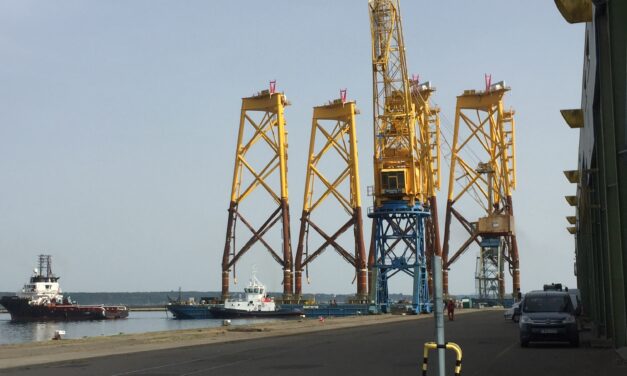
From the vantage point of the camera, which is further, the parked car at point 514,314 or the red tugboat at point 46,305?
the red tugboat at point 46,305

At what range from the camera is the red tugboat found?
362ft

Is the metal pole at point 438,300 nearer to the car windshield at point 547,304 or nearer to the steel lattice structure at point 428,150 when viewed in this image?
the car windshield at point 547,304

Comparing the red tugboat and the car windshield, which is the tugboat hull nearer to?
the red tugboat

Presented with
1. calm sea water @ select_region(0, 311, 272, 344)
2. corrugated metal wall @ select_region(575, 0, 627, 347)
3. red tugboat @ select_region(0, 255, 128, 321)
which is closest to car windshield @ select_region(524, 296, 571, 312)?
corrugated metal wall @ select_region(575, 0, 627, 347)

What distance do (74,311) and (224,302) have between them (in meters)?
20.5

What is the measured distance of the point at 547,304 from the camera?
2822 cm

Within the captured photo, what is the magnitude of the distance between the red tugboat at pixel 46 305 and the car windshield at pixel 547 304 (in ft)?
302

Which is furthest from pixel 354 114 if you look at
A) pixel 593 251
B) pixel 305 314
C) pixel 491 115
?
pixel 593 251

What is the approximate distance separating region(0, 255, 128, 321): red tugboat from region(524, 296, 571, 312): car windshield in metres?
92.1

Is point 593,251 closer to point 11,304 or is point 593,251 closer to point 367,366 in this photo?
point 367,366

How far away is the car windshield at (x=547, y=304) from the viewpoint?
27828 millimetres

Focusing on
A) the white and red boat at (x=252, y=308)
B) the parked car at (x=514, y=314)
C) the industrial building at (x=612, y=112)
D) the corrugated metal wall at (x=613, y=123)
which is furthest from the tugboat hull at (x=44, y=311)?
the industrial building at (x=612, y=112)

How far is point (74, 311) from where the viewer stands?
11125 cm

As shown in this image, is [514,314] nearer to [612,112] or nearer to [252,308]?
[612,112]
